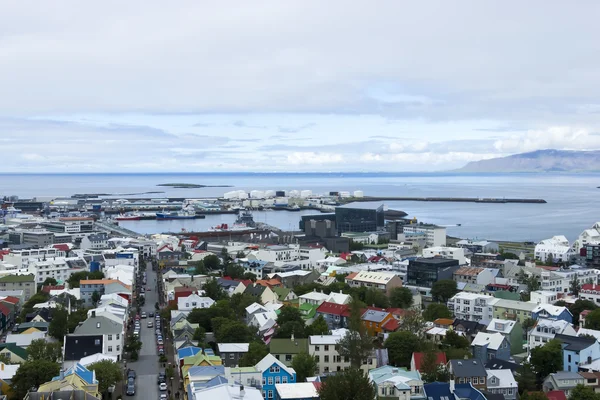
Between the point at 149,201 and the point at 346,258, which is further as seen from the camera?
the point at 149,201

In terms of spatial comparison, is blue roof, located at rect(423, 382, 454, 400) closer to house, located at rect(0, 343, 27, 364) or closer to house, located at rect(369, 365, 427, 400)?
house, located at rect(369, 365, 427, 400)

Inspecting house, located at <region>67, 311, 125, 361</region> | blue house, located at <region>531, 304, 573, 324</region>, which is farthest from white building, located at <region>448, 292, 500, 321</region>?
house, located at <region>67, 311, 125, 361</region>

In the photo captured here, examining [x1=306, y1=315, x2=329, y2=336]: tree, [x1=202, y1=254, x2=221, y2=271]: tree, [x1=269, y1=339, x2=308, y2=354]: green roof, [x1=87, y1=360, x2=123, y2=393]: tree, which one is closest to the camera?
[x1=87, y1=360, x2=123, y2=393]: tree

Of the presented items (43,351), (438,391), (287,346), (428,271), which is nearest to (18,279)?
(43,351)

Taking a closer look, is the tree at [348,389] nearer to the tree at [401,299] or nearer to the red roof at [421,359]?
the red roof at [421,359]

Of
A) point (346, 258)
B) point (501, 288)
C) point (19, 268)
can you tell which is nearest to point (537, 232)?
point (346, 258)

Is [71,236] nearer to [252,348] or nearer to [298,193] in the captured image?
[252,348]

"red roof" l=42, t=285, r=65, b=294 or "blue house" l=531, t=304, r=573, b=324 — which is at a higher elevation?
"blue house" l=531, t=304, r=573, b=324
